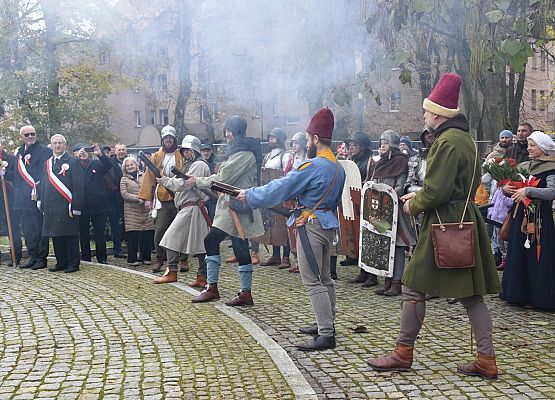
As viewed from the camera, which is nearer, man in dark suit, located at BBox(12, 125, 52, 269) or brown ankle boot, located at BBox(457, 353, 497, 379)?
brown ankle boot, located at BBox(457, 353, 497, 379)

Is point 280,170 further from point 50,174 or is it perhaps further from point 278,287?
point 50,174

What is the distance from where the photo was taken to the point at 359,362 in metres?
5.72

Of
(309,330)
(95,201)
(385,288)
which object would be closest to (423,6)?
(309,330)

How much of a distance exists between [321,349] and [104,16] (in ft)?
32.1

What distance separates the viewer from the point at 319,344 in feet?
20.0

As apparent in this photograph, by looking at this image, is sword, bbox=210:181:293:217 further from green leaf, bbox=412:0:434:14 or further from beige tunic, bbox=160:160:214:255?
beige tunic, bbox=160:160:214:255

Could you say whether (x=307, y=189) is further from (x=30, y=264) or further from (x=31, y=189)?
(x=30, y=264)

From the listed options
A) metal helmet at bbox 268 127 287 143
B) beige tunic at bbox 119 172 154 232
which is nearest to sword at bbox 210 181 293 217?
metal helmet at bbox 268 127 287 143

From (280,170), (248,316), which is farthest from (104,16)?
(248,316)

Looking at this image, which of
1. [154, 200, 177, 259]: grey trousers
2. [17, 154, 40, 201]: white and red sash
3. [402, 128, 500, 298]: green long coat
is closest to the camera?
[402, 128, 500, 298]: green long coat

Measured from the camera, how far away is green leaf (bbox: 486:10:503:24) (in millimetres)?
6340

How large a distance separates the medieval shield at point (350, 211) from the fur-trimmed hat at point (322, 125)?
8.66ft

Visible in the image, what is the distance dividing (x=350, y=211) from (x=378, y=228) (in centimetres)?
136

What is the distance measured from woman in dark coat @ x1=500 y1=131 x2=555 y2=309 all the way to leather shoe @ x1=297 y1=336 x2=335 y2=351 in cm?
239
